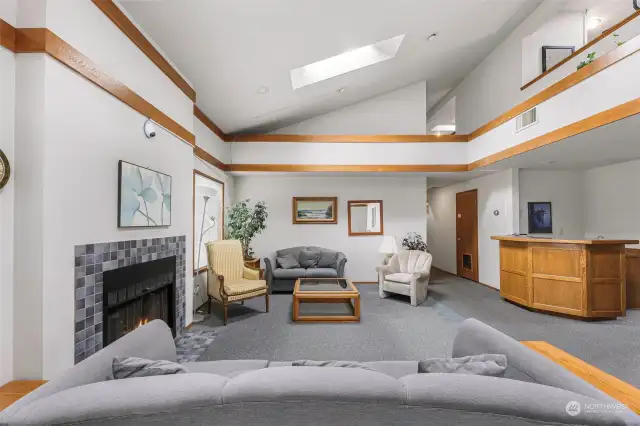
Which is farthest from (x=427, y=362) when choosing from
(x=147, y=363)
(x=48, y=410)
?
(x=48, y=410)

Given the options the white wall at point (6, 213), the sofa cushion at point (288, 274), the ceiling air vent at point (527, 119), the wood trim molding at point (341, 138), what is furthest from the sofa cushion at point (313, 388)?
the wood trim molding at point (341, 138)

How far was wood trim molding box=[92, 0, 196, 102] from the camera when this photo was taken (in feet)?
7.46

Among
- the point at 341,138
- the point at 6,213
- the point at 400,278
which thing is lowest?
the point at 400,278

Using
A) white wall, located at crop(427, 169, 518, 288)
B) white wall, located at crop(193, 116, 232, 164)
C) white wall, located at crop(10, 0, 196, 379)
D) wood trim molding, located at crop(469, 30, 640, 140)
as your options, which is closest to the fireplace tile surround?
white wall, located at crop(10, 0, 196, 379)

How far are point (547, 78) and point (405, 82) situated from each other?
2.58 meters

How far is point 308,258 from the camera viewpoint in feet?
20.5

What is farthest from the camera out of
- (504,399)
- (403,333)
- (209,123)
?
(209,123)

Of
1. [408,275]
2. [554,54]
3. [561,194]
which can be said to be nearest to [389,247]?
[408,275]

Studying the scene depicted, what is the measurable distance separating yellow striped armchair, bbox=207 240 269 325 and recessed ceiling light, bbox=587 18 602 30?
6.93m

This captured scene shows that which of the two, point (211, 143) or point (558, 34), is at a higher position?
point (558, 34)

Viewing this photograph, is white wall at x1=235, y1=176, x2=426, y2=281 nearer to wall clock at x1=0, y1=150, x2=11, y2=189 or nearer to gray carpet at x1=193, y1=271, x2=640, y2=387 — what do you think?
gray carpet at x1=193, y1=271, x2=640, y2=387

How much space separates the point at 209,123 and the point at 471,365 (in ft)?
16.1

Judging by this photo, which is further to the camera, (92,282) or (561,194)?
(561,194)

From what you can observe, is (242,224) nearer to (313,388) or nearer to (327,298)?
(327,298)
